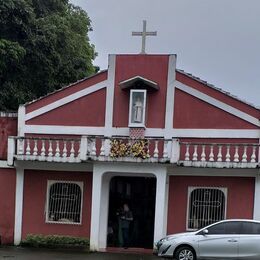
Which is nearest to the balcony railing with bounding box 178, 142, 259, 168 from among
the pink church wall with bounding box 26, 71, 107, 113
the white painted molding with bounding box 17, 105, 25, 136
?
the pink church wall with bounding box 26, 71, 107, 113

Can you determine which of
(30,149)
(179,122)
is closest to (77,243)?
(30,149)

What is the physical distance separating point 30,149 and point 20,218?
249cm

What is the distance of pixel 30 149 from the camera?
759 inches

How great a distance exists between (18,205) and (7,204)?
42cm

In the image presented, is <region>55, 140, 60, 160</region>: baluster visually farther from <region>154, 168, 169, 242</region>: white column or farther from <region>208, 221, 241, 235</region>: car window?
<region>208, 221, 241, 235</region>: car window

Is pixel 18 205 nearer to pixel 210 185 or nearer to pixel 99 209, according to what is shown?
pixel 99 209

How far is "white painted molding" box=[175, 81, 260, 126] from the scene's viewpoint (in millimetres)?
18672

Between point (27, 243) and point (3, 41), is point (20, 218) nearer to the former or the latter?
point (27, 243)

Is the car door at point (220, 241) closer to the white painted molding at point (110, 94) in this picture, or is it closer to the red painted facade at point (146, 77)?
the red painted facade at point (146, 77)

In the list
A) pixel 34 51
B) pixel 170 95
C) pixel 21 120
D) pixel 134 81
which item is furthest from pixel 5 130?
pixel 170 95

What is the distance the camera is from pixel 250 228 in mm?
15289

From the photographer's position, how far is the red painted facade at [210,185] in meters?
18.5

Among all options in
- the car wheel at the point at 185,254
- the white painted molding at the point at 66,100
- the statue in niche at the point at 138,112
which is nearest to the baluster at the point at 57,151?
the white painted molding at the point at 66,100

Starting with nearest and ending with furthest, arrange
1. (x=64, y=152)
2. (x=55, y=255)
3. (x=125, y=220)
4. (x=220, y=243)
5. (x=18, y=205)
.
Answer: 1. (x=220, y=243)
2. (x=55, y=255)
3. (x=64, y=152)
4. (x=125, y=220)
5. (x=18, y=205)
